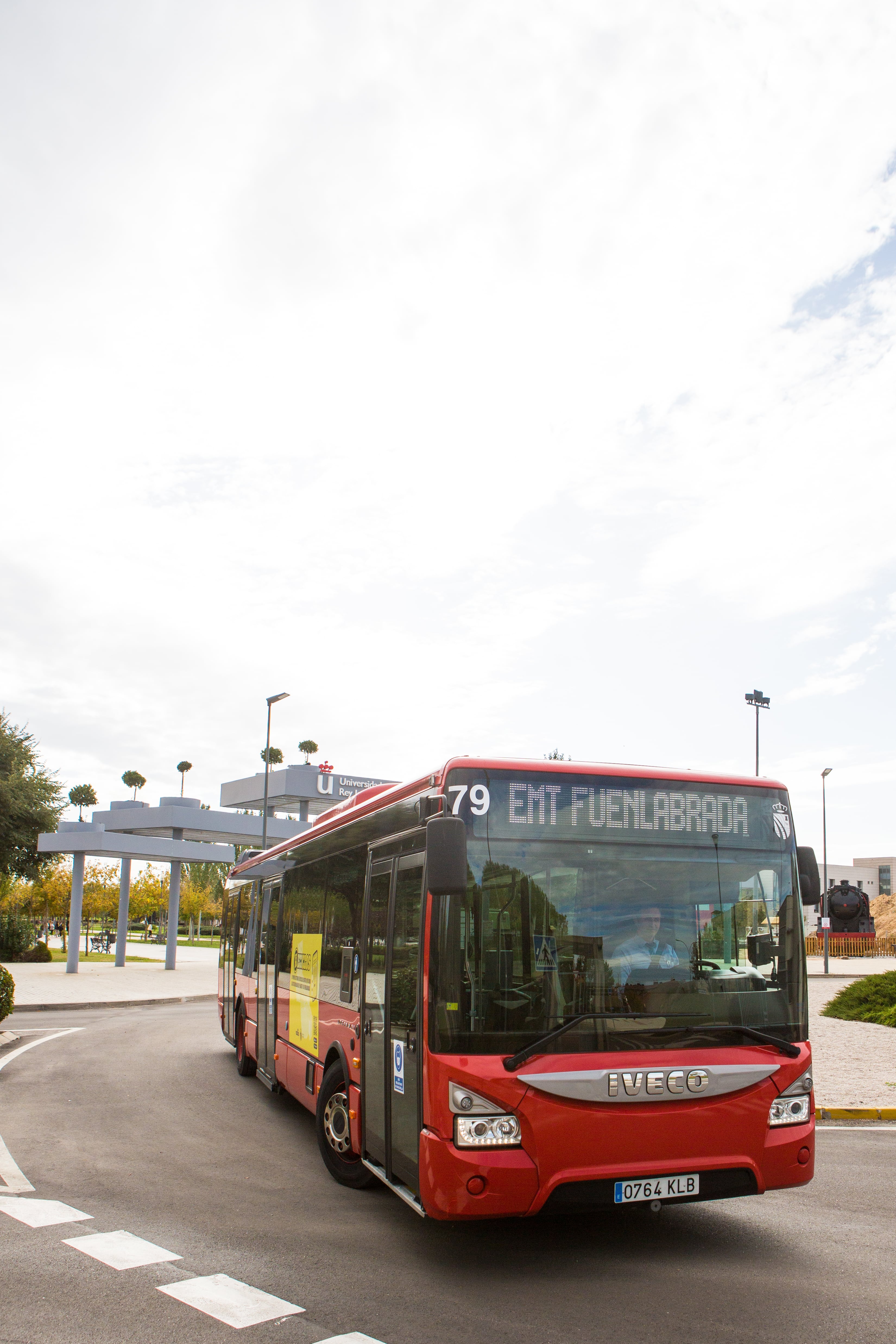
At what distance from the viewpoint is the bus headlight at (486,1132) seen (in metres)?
5.30

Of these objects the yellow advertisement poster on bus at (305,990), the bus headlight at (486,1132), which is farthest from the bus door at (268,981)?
the bus headlight at (486,1132)

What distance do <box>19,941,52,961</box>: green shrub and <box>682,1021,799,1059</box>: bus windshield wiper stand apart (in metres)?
43.4

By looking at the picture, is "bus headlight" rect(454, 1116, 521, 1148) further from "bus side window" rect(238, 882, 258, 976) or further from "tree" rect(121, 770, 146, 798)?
"tree" rect(121, 770, 146, 798)

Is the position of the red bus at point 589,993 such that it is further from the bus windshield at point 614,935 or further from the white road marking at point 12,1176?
the white road marking at point 12,1176

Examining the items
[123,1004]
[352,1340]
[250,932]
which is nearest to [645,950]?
[352,1340]

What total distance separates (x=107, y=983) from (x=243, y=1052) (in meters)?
21.9

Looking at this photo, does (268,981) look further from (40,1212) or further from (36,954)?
(36,954)

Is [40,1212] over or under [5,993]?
under

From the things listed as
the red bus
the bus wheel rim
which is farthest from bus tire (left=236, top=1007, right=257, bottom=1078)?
the red bus

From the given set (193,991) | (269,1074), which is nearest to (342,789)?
(193,991)

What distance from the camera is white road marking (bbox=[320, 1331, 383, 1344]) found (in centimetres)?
452

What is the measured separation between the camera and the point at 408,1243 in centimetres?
613

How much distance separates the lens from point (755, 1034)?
584 centimetres

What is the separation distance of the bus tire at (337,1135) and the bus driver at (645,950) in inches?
112
